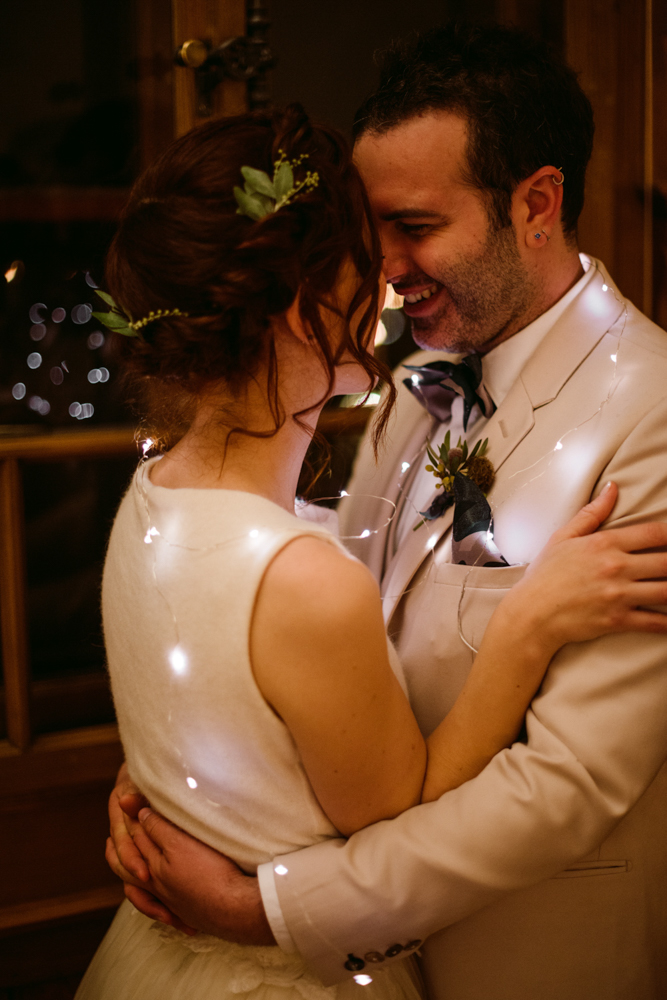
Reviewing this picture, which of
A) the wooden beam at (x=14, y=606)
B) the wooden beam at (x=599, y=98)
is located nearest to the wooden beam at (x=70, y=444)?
the wooden beam at (x=14, y=606)

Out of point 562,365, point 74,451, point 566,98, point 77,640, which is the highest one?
point 566,98

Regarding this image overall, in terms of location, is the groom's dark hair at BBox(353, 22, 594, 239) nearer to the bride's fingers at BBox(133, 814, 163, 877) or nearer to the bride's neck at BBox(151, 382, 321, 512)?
the bride's neck at BBox(151, 382, 321, 512)

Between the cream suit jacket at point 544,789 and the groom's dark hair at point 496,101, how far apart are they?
0.26 m

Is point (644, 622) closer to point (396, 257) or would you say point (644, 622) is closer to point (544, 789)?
point (544, 789)

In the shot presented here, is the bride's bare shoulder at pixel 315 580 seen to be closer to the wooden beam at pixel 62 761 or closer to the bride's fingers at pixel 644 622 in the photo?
the bride's fingers at pixel 644 622

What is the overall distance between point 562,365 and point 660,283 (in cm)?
90

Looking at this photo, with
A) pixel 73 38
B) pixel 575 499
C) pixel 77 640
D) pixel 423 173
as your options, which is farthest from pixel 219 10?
pixel 77 640

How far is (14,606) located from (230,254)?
1167mm

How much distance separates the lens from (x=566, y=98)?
153 centimetres

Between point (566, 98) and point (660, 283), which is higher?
point (566, 98)

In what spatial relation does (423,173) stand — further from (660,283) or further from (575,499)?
(660,283)

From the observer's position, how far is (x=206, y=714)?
3.29ft

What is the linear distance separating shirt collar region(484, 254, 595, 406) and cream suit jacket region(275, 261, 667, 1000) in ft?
0.13

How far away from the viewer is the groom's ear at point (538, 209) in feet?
4.96
